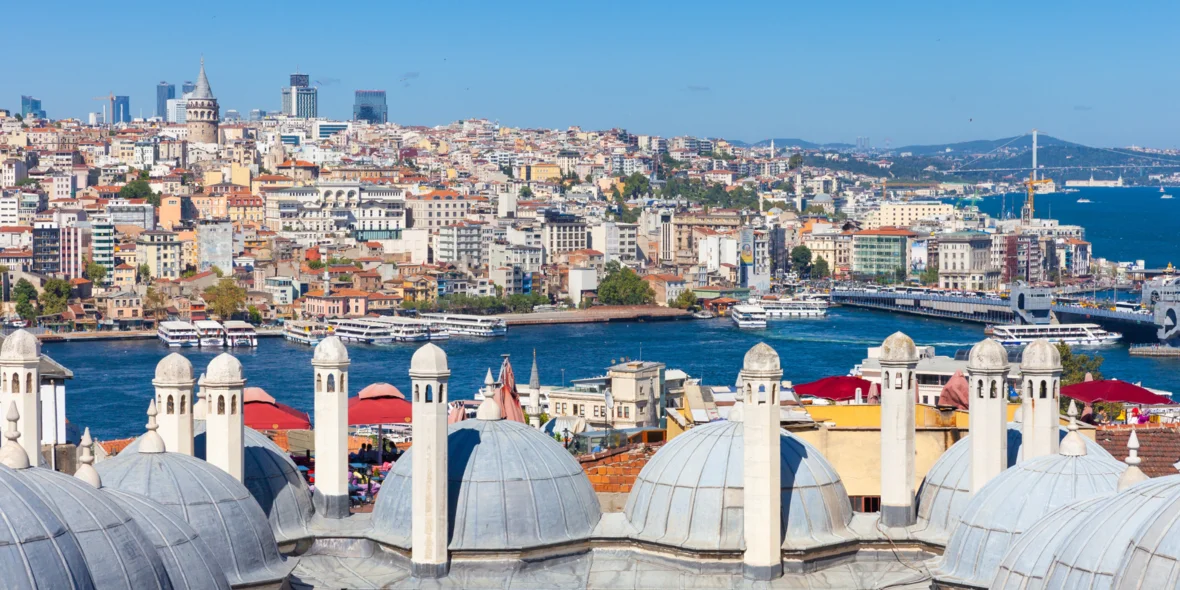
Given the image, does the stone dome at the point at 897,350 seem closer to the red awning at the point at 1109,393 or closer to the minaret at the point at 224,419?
the minaret at the point at 224,419

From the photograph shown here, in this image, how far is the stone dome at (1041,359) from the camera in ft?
24.0

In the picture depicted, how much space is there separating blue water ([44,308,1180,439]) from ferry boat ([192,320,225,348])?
0.68 m

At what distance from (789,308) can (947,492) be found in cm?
4164

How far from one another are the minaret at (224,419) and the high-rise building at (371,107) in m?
104

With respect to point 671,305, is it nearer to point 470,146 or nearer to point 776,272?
point 776,272

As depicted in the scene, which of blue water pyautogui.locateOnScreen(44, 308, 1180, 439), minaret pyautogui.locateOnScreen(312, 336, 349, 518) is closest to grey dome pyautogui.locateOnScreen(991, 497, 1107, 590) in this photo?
minaret pyautogui.locateOnScreen(312, 336, 349, 518)

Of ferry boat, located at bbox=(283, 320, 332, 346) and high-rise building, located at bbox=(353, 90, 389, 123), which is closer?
ferry boat, located at bbox=(283, 320, 332, 346)

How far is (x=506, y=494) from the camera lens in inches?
277

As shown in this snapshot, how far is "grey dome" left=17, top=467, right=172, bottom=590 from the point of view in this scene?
4512mm

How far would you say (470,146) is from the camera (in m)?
86.9

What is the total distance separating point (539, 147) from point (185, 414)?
8203cm

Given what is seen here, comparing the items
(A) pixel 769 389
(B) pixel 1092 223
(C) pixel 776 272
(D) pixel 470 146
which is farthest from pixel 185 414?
(B) pixel 1092 223

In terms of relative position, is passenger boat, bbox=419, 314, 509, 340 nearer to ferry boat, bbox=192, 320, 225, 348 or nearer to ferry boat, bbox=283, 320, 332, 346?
ferry boat, bbox=283, 320, 332, 346

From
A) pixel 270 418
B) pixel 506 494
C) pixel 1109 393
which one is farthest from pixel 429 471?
pixel 1109 393
